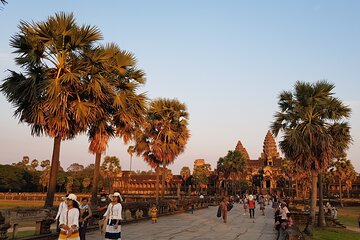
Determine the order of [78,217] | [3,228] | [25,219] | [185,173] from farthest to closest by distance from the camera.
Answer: [185,173] < [25,219] < [3,228] < [78,217]

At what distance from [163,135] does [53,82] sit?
18007 millimetres

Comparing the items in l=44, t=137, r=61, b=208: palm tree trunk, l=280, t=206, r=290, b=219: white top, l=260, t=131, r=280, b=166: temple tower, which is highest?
l=260, t=131, r=280, b=166: temple tower

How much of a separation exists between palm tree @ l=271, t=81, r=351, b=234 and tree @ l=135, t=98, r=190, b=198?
11.2 m

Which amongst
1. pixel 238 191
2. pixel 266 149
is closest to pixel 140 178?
pixel 238 191

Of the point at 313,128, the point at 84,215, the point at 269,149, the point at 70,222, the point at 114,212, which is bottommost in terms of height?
the point at 84,215

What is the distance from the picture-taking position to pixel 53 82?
13.1 meters

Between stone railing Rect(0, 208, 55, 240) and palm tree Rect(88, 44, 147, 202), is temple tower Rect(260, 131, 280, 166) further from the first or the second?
stone railing Rect(0, 208, 55, 240)

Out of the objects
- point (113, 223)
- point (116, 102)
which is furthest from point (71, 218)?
point (116, 102)

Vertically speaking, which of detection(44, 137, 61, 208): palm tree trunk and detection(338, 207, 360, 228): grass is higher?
detection(44, 137, 61, 208): palm tree trunk

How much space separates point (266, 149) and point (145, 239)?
497ft

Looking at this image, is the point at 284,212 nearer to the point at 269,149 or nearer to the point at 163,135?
the point at 163,135

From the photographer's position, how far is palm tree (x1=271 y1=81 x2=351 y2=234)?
64.2ft

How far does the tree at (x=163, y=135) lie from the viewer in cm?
3020

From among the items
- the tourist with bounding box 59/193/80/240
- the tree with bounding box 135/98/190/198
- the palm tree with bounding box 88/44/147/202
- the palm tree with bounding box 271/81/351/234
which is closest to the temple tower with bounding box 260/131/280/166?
the tree with bounding box 135/98/190/198
